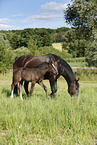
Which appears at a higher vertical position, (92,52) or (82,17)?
(82,17)

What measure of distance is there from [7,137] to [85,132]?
1830 millimetres

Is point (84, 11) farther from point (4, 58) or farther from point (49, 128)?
point (49, 128)

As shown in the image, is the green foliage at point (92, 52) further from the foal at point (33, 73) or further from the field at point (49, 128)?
the field at point (49, 128)

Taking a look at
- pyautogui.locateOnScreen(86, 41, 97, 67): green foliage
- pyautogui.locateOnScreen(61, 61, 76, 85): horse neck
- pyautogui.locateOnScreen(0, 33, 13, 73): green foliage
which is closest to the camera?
pyautogui.locateOnScreen(61, 61, 76, 85): horse neck

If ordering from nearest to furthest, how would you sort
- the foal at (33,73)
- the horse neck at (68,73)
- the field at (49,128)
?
the field at (49,128)
the foal at (33,73)
the horse neck at (68,73)

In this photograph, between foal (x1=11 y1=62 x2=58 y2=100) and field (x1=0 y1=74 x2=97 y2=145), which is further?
foal (x1=11 y1=62 x2=58 y2=100)

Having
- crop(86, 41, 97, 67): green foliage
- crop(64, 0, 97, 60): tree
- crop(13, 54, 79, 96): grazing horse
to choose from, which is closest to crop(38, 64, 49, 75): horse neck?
crop(13, 54, 79, 96): grazing horse

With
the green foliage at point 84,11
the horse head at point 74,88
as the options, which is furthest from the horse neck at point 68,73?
the green foliage at point 84,11

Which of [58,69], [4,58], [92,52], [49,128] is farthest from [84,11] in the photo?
[49,128]

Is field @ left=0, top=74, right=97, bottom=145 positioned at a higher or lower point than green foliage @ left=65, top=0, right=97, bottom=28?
lower

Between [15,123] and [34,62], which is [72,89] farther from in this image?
[15,123]

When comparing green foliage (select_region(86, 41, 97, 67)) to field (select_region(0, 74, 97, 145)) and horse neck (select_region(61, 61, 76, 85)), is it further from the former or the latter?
field (select_region(0, 74, 97, 145))

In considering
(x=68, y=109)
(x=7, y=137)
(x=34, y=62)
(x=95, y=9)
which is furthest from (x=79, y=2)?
(x=7, y=137)

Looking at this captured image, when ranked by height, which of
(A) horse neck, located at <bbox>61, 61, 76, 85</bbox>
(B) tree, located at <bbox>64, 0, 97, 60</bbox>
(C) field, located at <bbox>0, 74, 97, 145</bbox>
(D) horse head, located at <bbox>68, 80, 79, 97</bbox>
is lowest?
(C) field, located at <bbox>0, 74, 97, 145</bbox>
